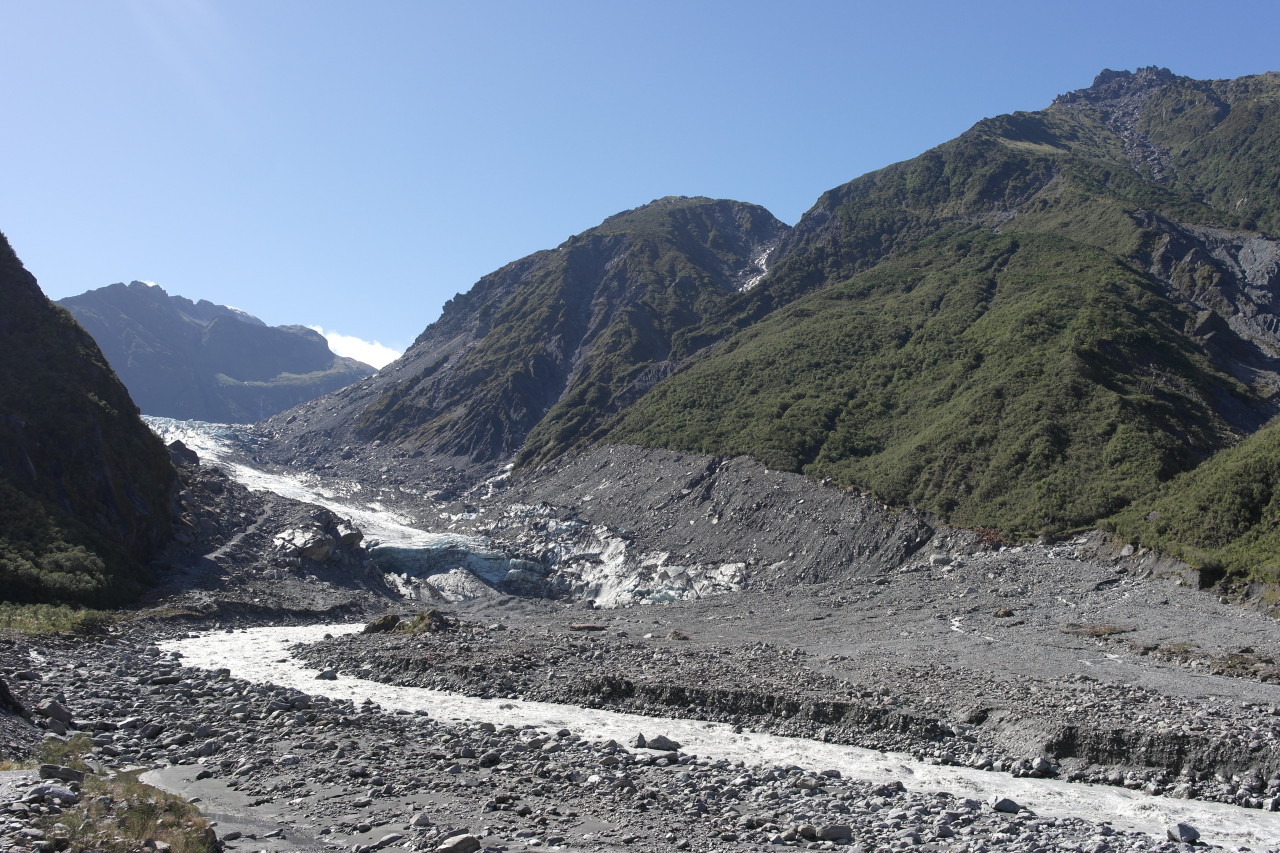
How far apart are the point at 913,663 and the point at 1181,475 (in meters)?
24.3

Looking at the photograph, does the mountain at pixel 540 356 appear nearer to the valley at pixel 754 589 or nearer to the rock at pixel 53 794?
the valley at pixel 754 589

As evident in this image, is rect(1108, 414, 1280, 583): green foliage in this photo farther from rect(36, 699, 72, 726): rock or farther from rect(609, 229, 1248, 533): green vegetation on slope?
rect(36, 699, 72, 726): rock

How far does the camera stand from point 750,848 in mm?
12570

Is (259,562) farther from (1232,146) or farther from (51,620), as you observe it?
(1232,146)

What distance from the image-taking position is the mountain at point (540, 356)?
384 feet

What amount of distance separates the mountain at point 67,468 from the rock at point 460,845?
31923mm

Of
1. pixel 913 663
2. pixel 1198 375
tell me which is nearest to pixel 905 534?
pixel 913 663

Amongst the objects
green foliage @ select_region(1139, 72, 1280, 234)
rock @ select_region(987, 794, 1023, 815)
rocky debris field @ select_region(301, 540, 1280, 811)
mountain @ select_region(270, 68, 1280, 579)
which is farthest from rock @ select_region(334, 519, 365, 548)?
green foliage @ select_region(1139, 72, 1280, 234)

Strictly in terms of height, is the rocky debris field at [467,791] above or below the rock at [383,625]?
above

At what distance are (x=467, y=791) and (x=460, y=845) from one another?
3.44 m

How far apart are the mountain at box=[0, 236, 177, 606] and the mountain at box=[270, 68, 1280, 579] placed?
44183 millimetres

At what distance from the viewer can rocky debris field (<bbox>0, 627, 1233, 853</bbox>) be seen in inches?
502

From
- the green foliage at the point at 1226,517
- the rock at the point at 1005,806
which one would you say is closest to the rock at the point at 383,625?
the rock at the point at 1005,806

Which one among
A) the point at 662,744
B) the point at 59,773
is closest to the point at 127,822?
the point at 59,773
